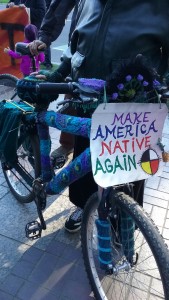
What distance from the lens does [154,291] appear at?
6.93 feet

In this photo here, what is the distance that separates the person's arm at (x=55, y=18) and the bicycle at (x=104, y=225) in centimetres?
58

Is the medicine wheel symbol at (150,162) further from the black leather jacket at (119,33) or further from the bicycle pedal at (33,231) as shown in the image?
the bicycle pedal at (33,231)

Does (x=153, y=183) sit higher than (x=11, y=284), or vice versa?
(x=11, y=284)

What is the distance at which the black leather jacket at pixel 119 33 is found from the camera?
5.38 ft

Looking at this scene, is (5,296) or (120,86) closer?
(120,86)

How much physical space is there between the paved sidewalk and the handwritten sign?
1042 mm

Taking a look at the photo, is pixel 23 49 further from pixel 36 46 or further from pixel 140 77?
pixel 140 77

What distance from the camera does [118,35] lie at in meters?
1.68

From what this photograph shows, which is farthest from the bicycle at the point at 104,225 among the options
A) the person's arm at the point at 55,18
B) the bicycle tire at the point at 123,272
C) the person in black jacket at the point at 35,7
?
the person in black jacket at the point at 35,7

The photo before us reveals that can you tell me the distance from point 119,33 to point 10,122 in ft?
3.55

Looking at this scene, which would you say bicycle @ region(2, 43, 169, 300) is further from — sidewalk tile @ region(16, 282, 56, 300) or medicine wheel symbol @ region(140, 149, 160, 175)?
sidewalk tile @ region(16, 282, 56, 300)

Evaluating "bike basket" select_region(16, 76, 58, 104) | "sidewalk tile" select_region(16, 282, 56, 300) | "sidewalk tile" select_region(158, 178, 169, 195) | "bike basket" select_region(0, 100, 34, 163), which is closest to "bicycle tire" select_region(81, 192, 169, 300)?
"sidewalk tile" select_region(16, 282, 56, 300)

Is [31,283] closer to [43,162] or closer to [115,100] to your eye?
[43,162]

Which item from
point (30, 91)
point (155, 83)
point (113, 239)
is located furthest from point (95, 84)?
point (113, 239)
